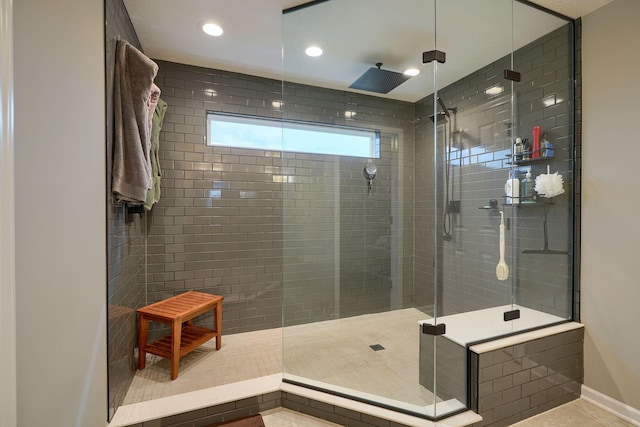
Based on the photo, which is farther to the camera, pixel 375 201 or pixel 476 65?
pixel 375 201

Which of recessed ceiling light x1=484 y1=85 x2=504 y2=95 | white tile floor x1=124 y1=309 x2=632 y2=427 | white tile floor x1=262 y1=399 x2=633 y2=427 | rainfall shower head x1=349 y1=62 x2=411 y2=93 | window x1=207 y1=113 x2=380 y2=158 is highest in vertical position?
rainfall shower head x1=349 y1=62 x2=411 y2=93

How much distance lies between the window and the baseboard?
8.19ft

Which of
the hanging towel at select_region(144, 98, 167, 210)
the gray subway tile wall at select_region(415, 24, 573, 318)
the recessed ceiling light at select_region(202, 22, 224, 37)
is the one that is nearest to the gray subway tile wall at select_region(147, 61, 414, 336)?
the hanging towel at select_region(144, 98, 167, 210)

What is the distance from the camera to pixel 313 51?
2.32 metres

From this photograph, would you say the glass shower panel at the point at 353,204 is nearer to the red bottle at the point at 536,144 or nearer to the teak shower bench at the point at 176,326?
the teak shower bench at the point at 176,326

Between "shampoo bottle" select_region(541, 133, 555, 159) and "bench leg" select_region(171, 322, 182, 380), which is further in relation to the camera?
"shampoo bottle" select_region(541, 133, 555, 159)

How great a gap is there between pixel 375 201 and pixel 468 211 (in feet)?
2.91

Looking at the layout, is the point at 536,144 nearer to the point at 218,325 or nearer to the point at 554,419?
the point at 554,419

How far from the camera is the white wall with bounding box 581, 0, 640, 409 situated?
5.81 feet

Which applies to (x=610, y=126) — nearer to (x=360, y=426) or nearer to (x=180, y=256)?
(x=360, y=426)

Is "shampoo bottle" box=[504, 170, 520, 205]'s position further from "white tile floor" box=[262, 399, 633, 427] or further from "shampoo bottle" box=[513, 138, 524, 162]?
"white tile floor" box=[262, 399, 633, 427]

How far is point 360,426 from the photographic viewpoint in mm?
1642

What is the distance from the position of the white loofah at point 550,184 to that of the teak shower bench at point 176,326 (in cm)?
269

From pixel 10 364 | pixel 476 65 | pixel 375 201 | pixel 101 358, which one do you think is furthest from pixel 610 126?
pixel 101 358
